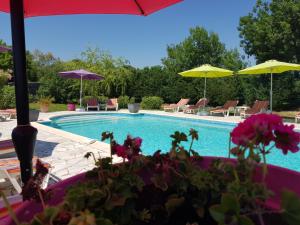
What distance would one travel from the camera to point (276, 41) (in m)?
17.6

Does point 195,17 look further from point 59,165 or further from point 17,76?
point 17,76

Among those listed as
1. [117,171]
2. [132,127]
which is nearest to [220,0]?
[132,127]

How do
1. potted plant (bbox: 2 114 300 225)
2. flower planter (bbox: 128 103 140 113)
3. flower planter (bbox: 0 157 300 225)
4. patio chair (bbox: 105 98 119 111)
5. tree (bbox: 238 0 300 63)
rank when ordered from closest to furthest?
potted plant (bbox: 2 114 300 225) → flower planter (bbox: 0 157 300 225) → flower planter (bbox: 128 103 140 113) → tree (bbox: 238 0 300 63) → patio chair (bbox: 105 98 119 111)

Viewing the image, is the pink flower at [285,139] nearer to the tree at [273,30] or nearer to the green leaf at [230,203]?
the green leaf at [230,203]

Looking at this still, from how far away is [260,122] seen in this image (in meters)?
0.71

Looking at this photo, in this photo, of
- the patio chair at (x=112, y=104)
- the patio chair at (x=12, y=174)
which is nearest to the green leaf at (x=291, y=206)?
the patio chair at (x=12, y=174)

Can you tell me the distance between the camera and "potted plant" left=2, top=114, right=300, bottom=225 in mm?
596

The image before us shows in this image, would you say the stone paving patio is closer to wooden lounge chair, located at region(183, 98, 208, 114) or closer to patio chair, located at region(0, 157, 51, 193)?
patio chair, located at region(0, 157, 51, 193)

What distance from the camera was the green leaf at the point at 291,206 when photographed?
50cm

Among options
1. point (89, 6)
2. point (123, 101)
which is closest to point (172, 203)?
point (89, 6)

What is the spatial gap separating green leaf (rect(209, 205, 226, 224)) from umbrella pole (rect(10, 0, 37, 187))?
188 centimetres

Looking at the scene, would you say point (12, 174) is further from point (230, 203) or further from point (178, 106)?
point (178, 106)

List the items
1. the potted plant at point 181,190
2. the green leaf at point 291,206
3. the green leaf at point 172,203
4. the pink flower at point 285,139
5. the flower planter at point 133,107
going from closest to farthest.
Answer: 1. the green leaf at point 291,206
2. the potted plant at point 181,190
3. the pink flower at point 285,139
4. the green leaf at point 172,203
5. the flower planter at point 133,107

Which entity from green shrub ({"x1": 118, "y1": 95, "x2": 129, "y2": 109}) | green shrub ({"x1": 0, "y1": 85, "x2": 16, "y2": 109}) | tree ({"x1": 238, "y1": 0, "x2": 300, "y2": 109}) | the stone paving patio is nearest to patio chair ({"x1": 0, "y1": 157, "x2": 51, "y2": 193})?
the stone paving patio
